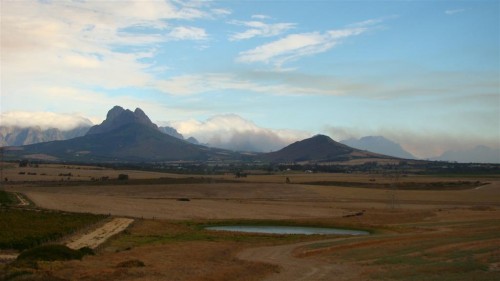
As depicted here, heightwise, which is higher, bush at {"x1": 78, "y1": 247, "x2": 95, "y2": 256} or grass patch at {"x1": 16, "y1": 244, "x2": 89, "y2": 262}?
grass patch at {"x1": 16, "y1": 244, "x2": 89, "y2": 262}

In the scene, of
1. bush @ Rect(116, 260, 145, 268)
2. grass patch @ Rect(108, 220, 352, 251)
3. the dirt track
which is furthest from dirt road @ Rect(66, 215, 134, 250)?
the dirt track

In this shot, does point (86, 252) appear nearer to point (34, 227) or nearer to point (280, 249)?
point (280, 249)

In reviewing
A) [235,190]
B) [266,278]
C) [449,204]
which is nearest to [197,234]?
[266,278]

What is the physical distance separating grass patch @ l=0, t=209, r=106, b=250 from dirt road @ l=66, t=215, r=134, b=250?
62.4 inches

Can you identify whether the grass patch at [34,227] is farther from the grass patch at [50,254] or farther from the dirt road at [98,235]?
the grass patch at [50,254]

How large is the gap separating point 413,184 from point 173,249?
135 m

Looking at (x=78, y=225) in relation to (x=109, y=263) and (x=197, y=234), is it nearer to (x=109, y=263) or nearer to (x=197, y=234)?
(x=197, y=234)

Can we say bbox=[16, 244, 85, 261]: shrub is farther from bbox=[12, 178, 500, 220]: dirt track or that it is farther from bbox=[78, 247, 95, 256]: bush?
bbox=[12, 178, 500, 220]: dirt track

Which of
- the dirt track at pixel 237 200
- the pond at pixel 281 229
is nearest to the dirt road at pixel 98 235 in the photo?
the pond at pixel 281 229

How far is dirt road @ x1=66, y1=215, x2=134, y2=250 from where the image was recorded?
44.2 m

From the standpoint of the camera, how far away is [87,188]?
13388 centimetres

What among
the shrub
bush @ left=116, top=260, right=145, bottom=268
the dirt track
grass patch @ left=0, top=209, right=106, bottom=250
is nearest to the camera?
bush @ left=116, top=260, right=145, bottom=268

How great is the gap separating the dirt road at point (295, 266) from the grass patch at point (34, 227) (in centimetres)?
1668

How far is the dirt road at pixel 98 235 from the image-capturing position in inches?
1740
